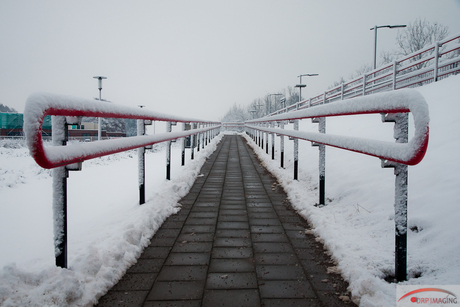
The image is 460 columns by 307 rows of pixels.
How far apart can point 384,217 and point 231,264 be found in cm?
154

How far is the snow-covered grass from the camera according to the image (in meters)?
1.66

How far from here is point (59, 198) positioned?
1812 mm

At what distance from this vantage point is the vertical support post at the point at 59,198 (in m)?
1.79

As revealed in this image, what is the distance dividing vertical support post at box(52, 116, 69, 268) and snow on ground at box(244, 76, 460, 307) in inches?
75.2

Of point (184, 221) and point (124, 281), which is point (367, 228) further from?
point (124, 281)

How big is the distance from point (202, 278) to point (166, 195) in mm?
2049

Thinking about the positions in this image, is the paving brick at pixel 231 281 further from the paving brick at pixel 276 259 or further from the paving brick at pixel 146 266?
the paving brick at pixel 146 266

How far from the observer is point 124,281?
1935mm

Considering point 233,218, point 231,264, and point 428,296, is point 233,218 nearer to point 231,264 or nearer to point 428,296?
point 231,264

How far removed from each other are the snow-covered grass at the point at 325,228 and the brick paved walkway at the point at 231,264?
5.6 inches

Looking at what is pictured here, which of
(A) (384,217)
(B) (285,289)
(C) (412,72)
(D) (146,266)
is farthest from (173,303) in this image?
(C) (412,72)

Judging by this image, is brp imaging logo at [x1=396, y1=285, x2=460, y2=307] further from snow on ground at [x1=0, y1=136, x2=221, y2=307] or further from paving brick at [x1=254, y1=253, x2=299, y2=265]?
snow on ground at [x1=0, y1=136, x2=221, y2=307]

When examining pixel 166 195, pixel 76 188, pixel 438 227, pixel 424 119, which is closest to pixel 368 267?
pixel 438 227

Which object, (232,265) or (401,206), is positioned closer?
(401,206)
